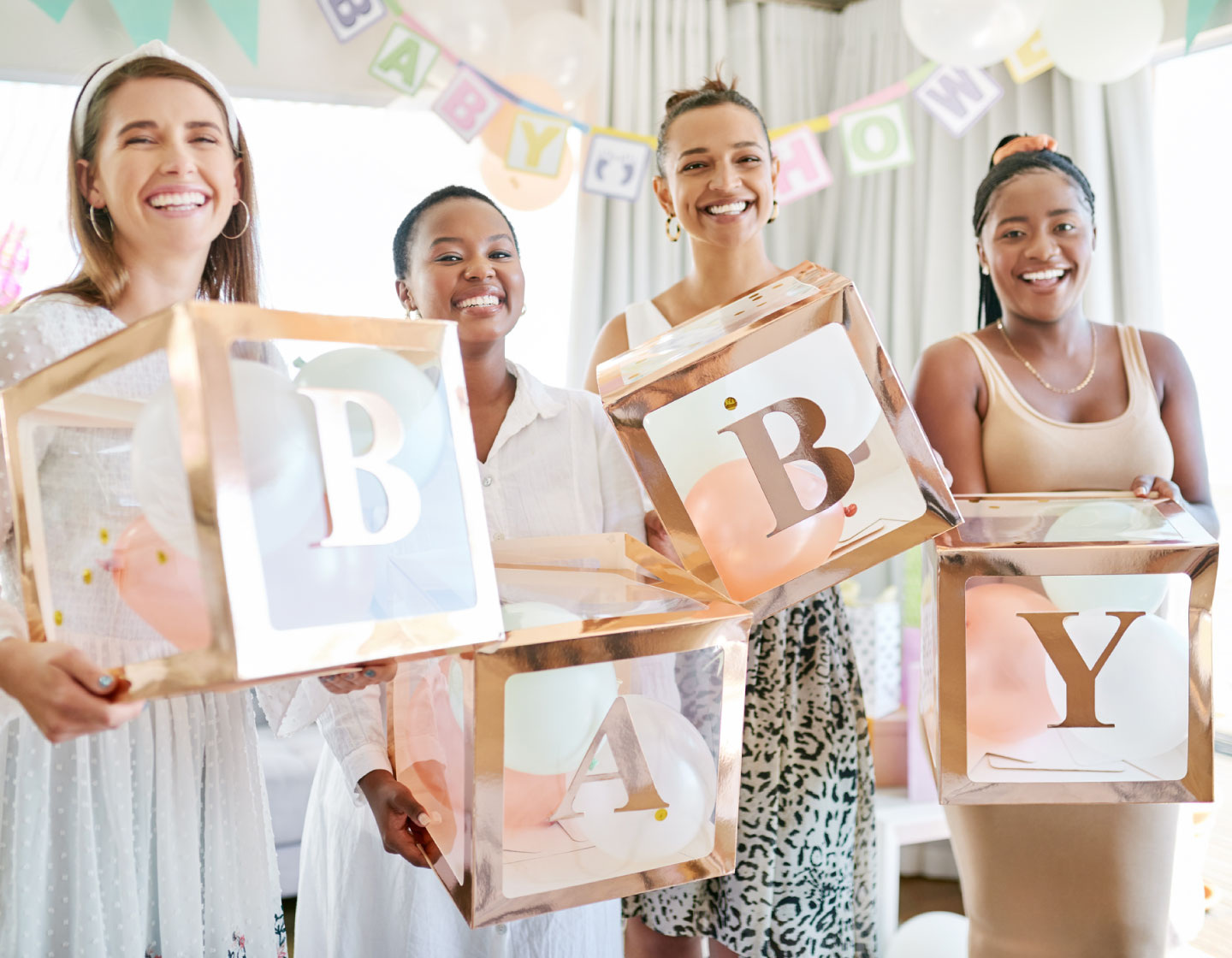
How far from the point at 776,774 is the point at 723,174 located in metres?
0.85

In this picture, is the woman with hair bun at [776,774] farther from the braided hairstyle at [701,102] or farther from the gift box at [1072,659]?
the gift box at [1072,659]

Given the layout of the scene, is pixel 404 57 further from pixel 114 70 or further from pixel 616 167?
pixel 114 70

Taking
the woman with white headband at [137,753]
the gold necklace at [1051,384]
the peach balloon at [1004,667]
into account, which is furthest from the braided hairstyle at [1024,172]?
the woman with white headband at [137,753]

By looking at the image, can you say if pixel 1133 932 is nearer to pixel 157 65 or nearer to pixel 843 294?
pixel 843 294

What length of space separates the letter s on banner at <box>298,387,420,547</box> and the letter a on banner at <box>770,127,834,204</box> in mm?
2376

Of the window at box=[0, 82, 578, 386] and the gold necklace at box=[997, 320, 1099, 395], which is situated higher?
the window at box=[0, 82, 578, 386]

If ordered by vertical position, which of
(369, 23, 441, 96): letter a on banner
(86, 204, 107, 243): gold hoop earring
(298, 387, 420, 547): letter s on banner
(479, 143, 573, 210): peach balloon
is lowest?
(298, 387, 420, 547): letter s on banner

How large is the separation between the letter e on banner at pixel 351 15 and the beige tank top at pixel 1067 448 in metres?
2.15

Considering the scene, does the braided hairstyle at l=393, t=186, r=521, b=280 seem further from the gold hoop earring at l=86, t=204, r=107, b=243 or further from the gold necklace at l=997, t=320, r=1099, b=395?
the gold necklace at l=997, t=320, r=1099, b=395

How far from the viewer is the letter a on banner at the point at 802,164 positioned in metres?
2.84

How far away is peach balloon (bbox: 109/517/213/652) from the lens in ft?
1.94

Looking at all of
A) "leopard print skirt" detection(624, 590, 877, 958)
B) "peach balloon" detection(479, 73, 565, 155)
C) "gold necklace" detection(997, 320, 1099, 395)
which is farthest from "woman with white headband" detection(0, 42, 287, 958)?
"peach balloon" detection(479, 73, 565, 155)

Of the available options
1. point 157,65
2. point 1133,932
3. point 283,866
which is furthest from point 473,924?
point 283,866

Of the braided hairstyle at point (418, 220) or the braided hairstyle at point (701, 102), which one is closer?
the braided hairstyle at point (418, 220)
